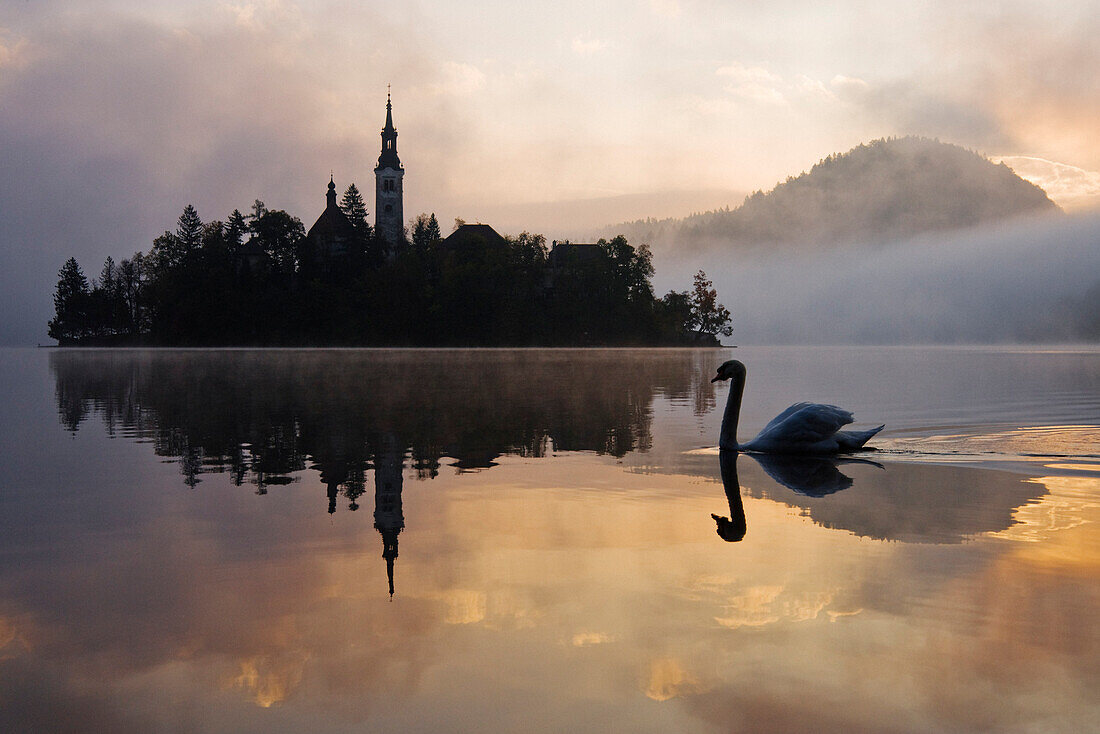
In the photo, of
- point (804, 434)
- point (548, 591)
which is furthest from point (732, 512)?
point (804, 434)

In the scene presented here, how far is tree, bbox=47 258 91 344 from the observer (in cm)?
15450

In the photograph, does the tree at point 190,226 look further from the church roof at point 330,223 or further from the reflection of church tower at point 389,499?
the reflection of church tower at point 389,499

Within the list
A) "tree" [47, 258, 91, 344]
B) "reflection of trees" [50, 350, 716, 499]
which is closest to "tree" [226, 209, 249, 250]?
"tree" [47, 258, 91, 344]

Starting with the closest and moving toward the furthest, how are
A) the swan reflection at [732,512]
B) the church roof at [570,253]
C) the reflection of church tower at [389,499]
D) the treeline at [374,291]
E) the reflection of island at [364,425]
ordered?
the reflection of church tower at [389,499] → the swan reflection at [732,512] → the reflection of island at [364,425] → the treeline at [374,291] → the church roof at [570,253]

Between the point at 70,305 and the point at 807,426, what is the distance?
167413mm

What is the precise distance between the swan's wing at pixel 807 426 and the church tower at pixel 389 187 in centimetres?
14565

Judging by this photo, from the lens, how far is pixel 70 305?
155 meters

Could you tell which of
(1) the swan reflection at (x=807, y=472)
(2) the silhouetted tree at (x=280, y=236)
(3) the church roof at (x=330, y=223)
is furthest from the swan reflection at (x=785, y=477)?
(3) the church roof at (x=330, y=223)

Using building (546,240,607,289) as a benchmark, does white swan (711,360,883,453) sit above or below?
below

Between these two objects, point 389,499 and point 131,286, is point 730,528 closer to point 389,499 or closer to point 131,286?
point 389,499

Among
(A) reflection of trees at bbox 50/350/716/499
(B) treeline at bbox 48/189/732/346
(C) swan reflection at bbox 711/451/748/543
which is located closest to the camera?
(C) swan reflection at bbox 711/451/748/543

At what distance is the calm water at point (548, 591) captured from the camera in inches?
168

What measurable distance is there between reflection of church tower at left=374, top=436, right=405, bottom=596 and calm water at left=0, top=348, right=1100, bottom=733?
0.18ft

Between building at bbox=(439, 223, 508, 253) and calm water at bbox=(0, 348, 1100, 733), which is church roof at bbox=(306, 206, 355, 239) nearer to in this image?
building at bbox=(439, 223, 508, 253)
